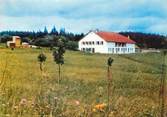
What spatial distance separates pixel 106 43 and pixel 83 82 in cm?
53

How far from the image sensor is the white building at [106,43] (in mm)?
4078

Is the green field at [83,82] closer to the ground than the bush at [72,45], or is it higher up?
closer to the ground

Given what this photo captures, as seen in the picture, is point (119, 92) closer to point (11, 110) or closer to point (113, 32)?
point (113, 32)

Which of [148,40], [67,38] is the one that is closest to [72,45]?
[67,38]

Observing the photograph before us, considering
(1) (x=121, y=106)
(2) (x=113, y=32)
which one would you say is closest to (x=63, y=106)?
(1) (x=121, y=106)

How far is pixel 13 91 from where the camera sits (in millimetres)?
4117

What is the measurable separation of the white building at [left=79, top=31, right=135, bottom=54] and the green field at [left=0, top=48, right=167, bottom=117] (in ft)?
0.24

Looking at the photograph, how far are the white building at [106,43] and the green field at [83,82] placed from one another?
2.9 inches

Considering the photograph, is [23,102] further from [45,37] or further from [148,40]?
[148,40]

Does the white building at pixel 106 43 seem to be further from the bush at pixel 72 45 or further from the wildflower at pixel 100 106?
the wildflower at pixel 100 106

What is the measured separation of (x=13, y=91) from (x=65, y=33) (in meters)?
0.88

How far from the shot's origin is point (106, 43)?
4293 millimetres

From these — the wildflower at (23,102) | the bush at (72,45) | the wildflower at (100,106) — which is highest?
the bush at (72,45)

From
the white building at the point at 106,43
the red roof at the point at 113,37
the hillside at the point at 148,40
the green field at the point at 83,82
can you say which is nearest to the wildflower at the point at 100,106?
the green field at the point at 83,82
